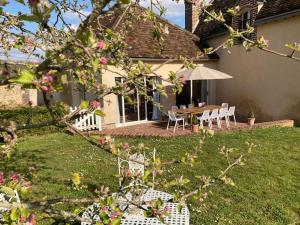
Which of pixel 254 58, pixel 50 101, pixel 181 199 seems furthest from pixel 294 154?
pixel 50 101

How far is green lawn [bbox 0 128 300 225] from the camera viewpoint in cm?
631

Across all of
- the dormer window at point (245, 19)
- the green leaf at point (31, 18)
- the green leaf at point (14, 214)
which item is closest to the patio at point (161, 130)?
the dormer window at point (245, 19)

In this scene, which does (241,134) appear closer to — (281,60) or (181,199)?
(281,60)

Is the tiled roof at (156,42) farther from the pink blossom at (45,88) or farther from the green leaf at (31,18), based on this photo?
the green leaf at (31,18)

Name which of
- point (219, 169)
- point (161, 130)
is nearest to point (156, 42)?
point (161, 130)

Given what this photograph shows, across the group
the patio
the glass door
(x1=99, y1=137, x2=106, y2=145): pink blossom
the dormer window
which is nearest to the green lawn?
the patio

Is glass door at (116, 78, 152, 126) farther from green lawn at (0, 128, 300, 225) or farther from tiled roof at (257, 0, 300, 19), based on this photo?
tiled roof at (257, 0, 300, 19)

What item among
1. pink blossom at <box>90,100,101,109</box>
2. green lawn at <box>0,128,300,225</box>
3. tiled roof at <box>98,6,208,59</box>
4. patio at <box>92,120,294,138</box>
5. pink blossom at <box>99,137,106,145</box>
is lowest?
green lawn at <box>0,128,300,225</box>

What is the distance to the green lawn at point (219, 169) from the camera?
631 centimetres

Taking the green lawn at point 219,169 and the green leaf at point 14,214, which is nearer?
the green leaf at point 14,214

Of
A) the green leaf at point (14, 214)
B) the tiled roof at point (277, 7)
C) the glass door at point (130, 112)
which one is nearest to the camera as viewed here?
the green leaf at point (14, 214)

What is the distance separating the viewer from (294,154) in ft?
32.6

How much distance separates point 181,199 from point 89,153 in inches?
360

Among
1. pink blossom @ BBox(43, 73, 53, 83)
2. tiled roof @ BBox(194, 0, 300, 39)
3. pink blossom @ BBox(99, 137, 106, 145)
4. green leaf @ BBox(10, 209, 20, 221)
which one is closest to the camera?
pink blossom @ BBox(43, 73, 53, 83)
